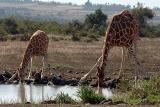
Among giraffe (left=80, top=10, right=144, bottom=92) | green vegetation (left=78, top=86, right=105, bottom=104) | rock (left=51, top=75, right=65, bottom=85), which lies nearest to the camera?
green vegetation (left=78, top=86, right=105, bottom=104)

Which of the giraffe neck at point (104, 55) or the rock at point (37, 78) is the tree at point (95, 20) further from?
the giraffe neck at point (104, 55)

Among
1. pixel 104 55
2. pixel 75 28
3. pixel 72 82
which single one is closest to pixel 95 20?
pixel 75 28

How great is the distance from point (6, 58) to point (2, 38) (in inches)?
485

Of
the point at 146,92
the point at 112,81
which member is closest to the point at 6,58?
the point at 112,81

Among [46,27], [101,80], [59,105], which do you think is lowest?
[46,27]

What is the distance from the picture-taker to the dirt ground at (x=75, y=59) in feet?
92.0

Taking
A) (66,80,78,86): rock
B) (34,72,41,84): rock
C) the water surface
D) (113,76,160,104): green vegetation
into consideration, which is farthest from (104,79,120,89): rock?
(113,76,160,104): green vegetation

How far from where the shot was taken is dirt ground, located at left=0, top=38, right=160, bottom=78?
28.0 m

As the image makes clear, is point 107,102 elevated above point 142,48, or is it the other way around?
point 107,102

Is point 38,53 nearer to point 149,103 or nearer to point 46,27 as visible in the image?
point 149,103

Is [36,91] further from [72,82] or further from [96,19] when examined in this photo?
[96,19]

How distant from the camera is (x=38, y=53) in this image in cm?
2602

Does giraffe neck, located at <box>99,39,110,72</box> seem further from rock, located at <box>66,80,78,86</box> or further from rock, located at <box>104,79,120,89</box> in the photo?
rock, located at <box>66,80,78,86</box>

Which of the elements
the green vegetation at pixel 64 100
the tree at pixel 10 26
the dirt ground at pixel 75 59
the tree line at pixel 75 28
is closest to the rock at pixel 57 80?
the dirt ground at pixel 75 59
